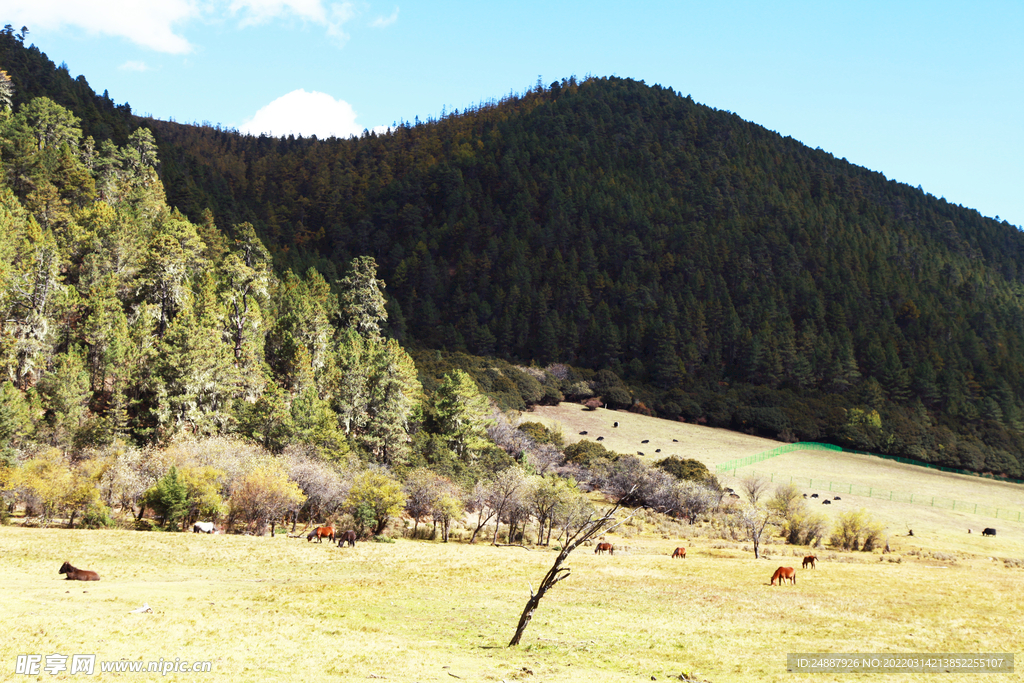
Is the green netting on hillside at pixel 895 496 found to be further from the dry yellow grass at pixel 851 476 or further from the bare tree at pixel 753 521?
the bare tree at pixel 753 521

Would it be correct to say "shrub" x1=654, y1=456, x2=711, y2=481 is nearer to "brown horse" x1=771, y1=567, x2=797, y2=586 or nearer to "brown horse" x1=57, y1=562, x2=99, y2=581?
"brown horse" x1=771, y1=567, x2=797, y2=586

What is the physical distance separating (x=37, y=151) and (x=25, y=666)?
87783 mm

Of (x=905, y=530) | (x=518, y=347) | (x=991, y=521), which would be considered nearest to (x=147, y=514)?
(x=905, y=530)

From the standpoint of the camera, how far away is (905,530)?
71938mm

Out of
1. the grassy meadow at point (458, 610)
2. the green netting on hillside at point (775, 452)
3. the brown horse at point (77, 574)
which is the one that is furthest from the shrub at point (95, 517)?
the green netting on hillside at point (775, 452)

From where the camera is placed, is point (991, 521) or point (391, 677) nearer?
point (391, 677)

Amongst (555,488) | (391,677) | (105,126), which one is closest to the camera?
(391,677)

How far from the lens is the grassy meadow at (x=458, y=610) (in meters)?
17.2

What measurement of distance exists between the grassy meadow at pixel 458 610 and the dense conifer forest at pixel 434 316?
19.6 meters

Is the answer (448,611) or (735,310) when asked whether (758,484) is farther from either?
(735,310)

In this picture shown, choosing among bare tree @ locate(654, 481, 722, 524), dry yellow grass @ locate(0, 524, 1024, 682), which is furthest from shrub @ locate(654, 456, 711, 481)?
dry yellow grass @ locate(0, 524, 1024, 682)

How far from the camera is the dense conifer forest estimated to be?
192 feet

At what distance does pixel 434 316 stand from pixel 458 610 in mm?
144489

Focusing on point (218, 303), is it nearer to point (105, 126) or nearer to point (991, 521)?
point (105, 126)
